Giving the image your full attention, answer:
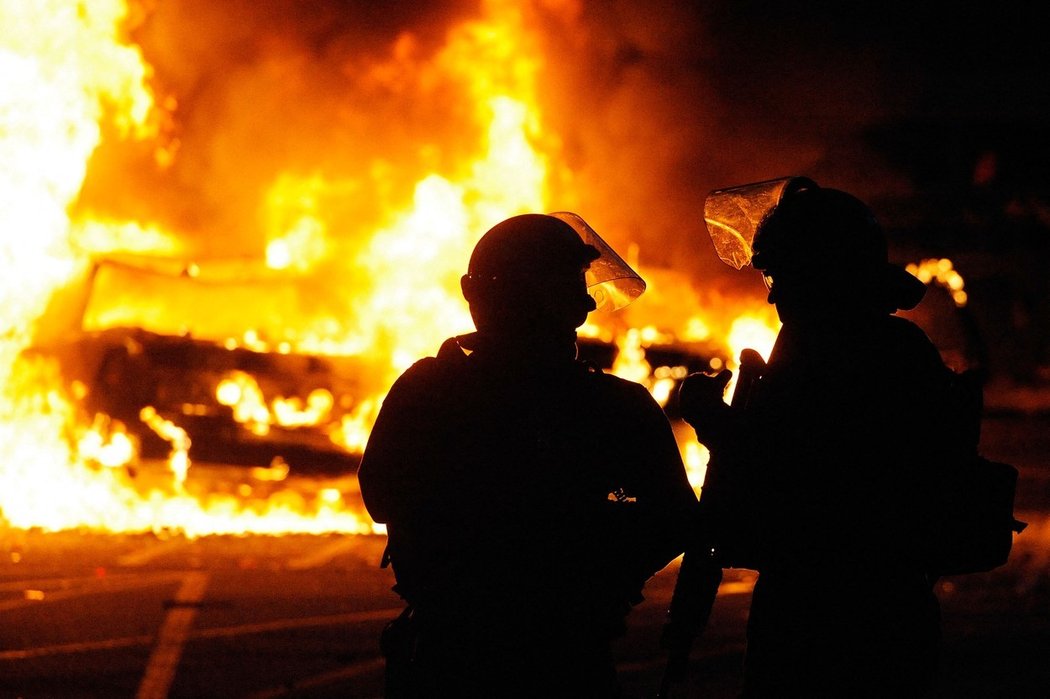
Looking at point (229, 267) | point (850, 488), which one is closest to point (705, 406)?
point (850, 488)

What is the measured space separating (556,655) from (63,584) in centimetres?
680

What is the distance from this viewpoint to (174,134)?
15555mm

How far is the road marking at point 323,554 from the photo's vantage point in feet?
30.5

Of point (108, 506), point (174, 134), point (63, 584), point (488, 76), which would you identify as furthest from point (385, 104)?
point (63, 584)

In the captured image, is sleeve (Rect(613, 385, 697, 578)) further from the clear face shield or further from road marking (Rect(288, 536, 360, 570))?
road marking (Rect(288, 536, 360, 570))

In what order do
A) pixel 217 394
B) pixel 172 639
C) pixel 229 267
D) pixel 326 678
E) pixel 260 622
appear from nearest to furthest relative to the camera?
pixel 326 678, pixel 172 639, pixel 260 622, pixel 217 394, pixel 229 267

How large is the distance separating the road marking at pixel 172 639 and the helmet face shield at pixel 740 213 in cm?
378

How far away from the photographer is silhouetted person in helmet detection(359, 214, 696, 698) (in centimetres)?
226

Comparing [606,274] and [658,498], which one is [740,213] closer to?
[606,274]

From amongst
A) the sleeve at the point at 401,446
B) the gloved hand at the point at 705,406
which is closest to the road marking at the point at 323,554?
the sleeve at the point at 401,446

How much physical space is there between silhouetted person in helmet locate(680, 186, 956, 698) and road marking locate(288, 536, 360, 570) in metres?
7.31

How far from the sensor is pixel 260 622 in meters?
7.01

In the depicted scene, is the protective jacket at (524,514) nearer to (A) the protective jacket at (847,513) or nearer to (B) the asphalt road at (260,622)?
(A) the protective jacket at (847,513)

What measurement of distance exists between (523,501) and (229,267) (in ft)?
51.5
